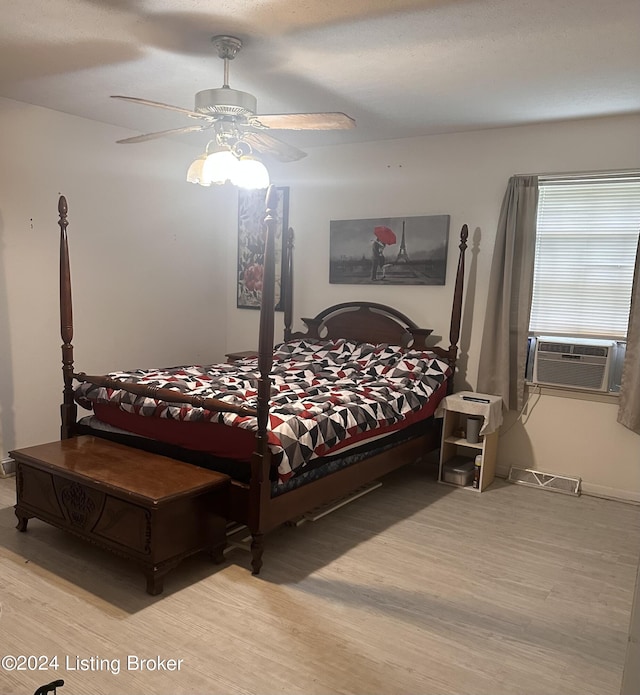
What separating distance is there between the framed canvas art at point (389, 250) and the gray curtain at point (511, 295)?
48 centimetres

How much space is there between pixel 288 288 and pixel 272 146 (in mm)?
2152

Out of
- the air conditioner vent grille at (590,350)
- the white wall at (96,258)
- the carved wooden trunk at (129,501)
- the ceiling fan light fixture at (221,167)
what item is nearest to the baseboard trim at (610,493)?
the air conditioner vent grille at (590,350)

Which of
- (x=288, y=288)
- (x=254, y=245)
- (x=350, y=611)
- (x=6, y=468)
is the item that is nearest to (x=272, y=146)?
(x=288, y=288)

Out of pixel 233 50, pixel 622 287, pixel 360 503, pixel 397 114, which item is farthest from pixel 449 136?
pixel 360 503

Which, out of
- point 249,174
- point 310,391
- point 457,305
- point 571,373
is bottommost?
point 310,391

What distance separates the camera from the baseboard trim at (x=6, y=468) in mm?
4090

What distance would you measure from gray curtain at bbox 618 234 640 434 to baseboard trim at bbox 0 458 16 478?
4.13 m

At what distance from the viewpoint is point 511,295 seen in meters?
4.30

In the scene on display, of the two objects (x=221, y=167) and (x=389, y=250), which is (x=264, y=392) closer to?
(x=221, y=167)

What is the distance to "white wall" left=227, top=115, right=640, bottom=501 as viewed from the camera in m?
4.08

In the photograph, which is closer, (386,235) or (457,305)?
(457,305)

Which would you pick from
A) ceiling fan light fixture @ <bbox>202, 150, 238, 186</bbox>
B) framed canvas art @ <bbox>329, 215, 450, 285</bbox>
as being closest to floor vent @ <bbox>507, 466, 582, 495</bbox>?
framed canvas art @ <bbox>329, 215, 450, 285</bbox>

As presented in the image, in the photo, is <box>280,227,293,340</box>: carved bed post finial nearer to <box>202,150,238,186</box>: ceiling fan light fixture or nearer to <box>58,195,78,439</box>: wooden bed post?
<box>58,195,78,439</box>: wooden bed post

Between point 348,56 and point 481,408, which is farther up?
point 348,56
